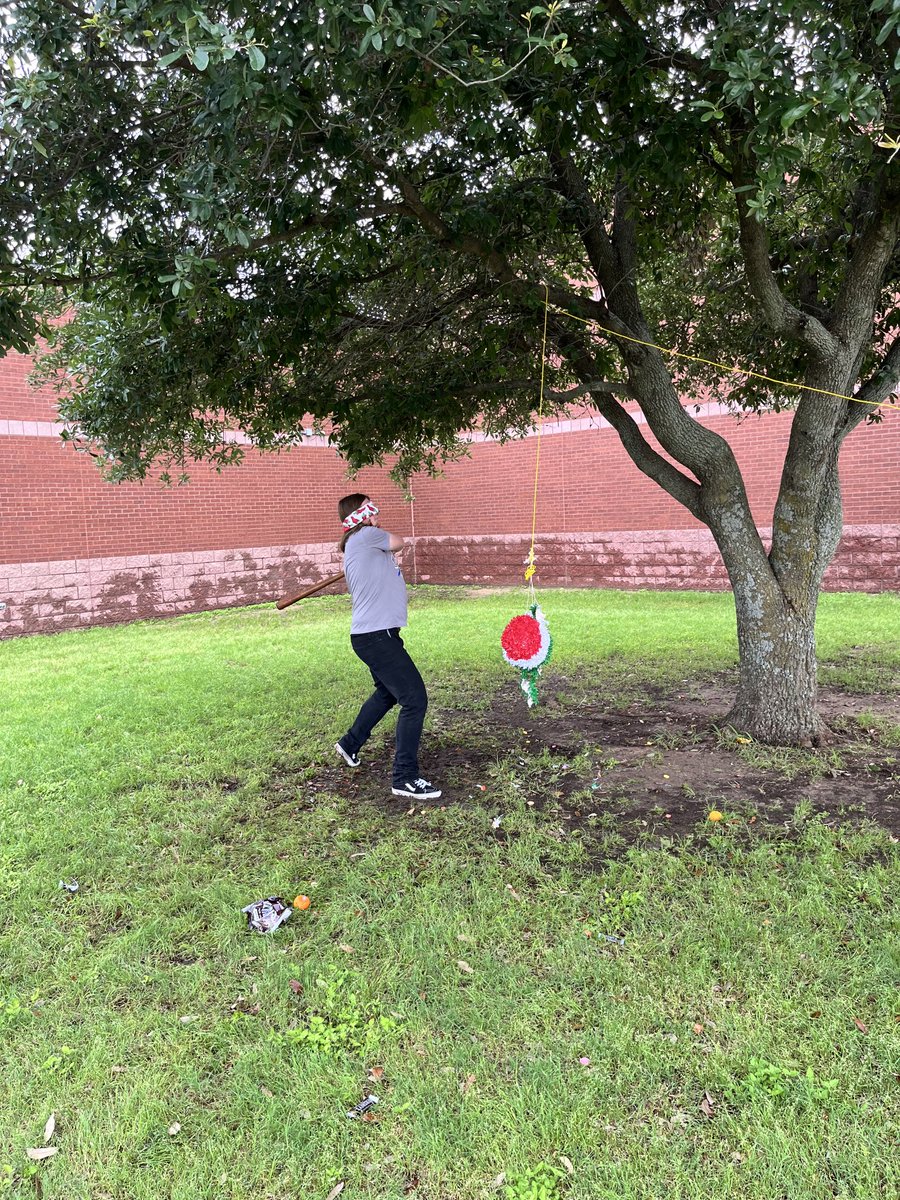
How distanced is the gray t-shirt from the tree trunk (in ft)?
8.26

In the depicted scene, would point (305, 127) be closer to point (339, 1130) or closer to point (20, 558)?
point (339, 1130)

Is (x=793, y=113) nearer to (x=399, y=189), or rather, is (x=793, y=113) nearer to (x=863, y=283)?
(x=399, y=189)

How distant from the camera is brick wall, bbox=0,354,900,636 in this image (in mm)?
12680

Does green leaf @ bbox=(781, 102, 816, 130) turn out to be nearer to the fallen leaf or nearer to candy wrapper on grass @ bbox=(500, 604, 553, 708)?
candy wrapper on grass @ bbox=(500, 604, 553, 708)

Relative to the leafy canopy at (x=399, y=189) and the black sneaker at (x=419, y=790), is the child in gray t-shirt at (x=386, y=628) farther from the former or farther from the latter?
the leafy canopy at (x=399, y=189)

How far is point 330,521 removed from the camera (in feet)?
55.4

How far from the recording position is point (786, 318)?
5.02 m

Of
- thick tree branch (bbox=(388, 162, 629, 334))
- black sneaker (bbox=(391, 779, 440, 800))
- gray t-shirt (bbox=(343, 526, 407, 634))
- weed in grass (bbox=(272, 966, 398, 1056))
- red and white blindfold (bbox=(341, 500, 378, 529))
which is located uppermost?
thick tree branch (bbox=(388, 162, 629, 334))

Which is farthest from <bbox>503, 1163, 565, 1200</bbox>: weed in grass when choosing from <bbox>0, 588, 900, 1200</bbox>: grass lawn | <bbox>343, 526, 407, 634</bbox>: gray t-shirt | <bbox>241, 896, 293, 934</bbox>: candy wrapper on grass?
<bbox>343, 526, 407, 634</bbox>: gray t-shirt

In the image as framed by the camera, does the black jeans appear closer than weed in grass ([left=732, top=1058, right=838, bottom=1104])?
No

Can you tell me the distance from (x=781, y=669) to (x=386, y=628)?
2800 mm

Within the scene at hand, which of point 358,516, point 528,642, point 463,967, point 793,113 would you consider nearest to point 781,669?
point 528,642

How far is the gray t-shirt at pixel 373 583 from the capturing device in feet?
16.1

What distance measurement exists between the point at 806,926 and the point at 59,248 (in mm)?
5125
